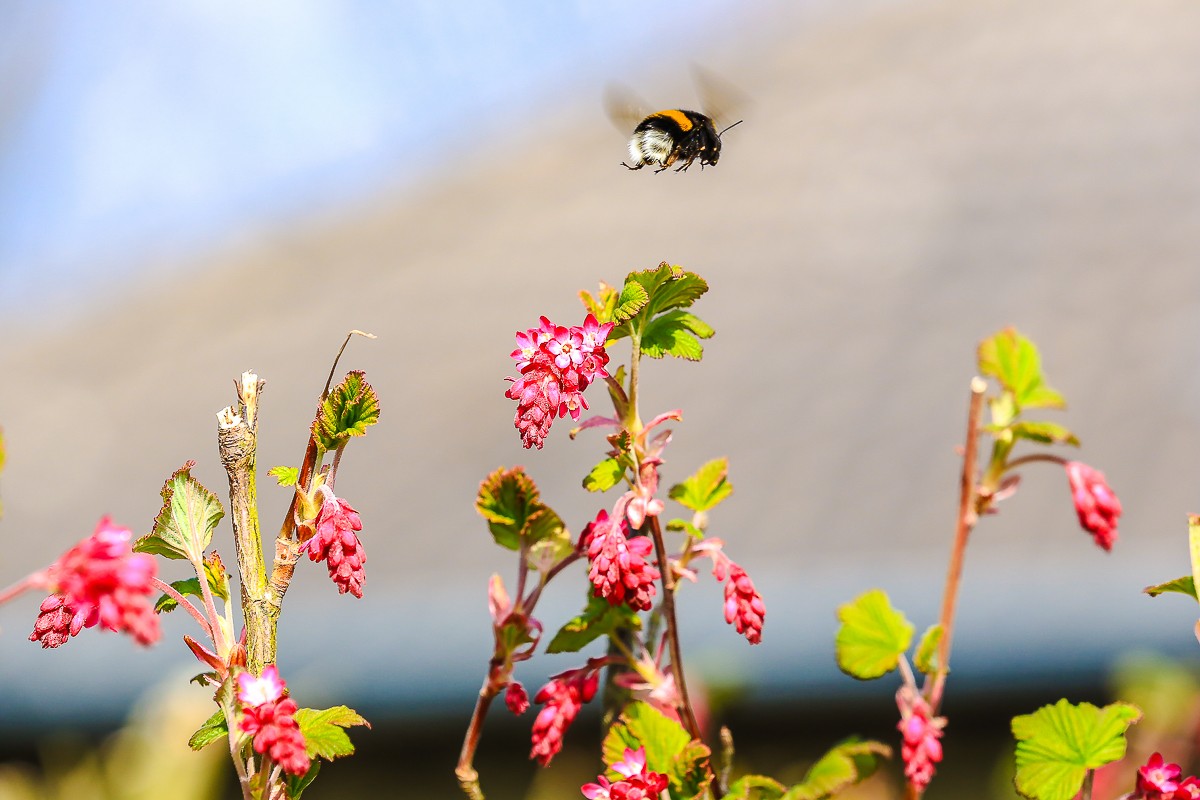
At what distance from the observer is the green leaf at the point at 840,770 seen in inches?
36.6

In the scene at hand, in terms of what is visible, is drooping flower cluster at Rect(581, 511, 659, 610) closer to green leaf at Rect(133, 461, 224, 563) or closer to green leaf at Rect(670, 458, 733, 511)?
green leaf at Rect(670, 458, 733, 511)

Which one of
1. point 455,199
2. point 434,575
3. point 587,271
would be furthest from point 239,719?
point 455,199

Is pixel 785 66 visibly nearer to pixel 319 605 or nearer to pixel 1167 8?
pixel 1167 8

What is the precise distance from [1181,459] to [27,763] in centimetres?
596

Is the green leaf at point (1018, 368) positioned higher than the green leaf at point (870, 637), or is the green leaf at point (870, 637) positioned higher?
the green leaf at point (1018, 368)

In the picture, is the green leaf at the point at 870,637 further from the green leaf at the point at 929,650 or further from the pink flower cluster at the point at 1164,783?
the pink flower cluster at the point at 1164,783

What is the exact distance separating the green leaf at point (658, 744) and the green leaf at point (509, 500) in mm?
166

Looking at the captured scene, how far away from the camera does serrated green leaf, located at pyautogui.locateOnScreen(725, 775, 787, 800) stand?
2.96 feet

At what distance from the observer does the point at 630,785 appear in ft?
2.89

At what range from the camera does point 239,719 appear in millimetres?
818

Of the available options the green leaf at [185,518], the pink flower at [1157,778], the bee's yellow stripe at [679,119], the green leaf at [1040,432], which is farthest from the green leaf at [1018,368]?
the bee's yellow stripe at [679,119]

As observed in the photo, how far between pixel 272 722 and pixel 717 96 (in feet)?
4.13

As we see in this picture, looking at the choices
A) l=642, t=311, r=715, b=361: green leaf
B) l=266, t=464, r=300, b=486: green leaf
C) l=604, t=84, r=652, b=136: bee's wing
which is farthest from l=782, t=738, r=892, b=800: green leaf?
l=604, t=84, r=652, b=136: bee's wing

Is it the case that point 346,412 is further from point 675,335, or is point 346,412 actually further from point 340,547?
point 675,335
